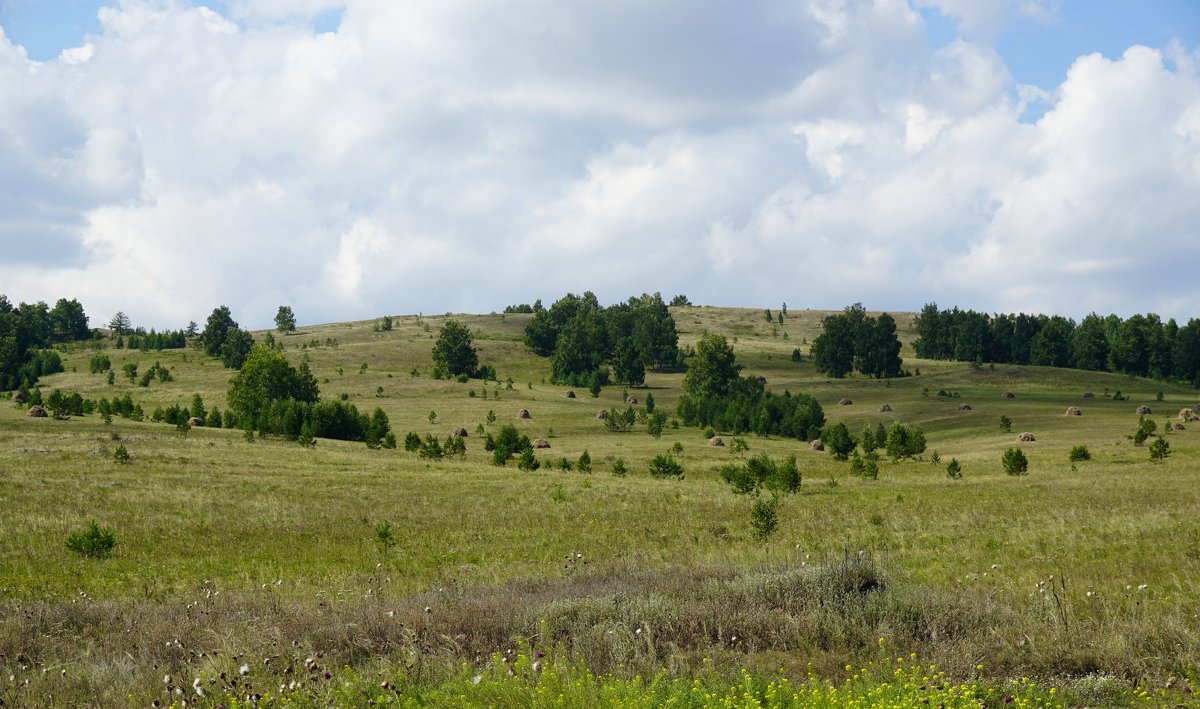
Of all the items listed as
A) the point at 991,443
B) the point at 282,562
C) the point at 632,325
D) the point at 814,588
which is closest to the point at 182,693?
the point at 814,588

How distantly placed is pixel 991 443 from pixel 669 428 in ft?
107

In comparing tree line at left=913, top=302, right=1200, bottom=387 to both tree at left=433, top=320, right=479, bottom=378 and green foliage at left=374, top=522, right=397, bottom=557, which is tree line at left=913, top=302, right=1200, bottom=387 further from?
green foliage at left=374, top=522, right=397, bottom=557

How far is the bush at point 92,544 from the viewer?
746 inches

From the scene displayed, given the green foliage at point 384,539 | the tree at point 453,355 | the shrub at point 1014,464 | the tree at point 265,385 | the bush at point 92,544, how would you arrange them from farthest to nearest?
1. the tree at point 453,355
2. the tree at point 265,385
3. the shrub at point 1014,464
4. the green foliage at point 384,539
5. the bush at point 92,544

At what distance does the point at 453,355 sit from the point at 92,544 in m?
105

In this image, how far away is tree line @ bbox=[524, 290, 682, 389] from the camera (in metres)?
125

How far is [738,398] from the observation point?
8844 cm

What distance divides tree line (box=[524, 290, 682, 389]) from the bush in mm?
93029

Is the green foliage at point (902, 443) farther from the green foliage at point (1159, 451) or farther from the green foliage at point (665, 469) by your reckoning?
the green foliage at point (665, 469)

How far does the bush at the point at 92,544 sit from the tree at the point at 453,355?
102471mm

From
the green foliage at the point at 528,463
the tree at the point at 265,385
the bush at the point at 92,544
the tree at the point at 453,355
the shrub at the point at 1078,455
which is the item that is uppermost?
the tree at the point at 453,355

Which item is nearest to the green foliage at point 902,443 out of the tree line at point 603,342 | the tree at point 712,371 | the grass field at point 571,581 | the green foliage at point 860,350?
the grass field at point 571,581

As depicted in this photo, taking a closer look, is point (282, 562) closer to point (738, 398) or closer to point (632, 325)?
point (738, 398)

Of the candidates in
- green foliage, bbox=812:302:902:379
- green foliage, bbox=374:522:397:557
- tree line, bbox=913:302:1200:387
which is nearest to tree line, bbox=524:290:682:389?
green foliage, bbox=812:302:902:379
